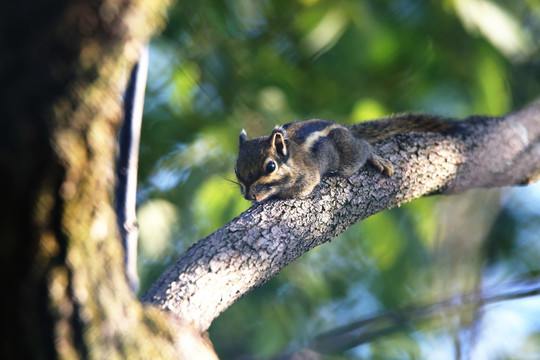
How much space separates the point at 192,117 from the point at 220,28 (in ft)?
2.74

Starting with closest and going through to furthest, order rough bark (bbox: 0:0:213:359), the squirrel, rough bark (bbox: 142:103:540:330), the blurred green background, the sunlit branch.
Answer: rough bark (bbox: 0:0:213:359)
rough bark (bbox: 142:103:540:330)
the squirrel
the sunlit branch
the blurred green background

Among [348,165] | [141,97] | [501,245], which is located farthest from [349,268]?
[141,97]

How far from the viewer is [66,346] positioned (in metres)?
0.88

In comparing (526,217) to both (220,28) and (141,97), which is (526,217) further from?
(141,97)

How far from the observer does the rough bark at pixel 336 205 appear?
1590mm

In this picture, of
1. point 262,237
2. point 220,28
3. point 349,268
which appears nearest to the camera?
point 262,237

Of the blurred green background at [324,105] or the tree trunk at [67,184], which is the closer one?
the tree trunk at [67,184]

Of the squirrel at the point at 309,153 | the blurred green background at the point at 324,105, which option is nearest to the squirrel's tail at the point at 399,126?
the squirrel at the point at 309,153

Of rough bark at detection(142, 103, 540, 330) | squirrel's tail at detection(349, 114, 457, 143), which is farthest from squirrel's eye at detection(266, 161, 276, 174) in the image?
squirrel's tail at detection(349, 114, 457, 143)

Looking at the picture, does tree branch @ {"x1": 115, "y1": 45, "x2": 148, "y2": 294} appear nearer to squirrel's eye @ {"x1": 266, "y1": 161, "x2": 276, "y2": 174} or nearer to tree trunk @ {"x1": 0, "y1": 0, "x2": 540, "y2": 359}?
tree trunk @ {"x1": 0, "y1": 0, "x2": 540, "y2": 359}

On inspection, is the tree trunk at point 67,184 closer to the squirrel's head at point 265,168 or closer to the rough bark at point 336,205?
the rough bark at point 336,205

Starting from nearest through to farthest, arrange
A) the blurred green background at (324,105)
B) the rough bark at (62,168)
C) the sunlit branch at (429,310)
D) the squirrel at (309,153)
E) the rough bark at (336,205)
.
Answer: the rough bark at (62,168)
the rough bark at (336,205)
the squirrel at (309,153)
the sunlit branch at (429,310)
the blurred green background at (324,105)

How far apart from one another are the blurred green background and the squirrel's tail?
3.12 ft

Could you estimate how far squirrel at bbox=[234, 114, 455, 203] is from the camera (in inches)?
93.4
